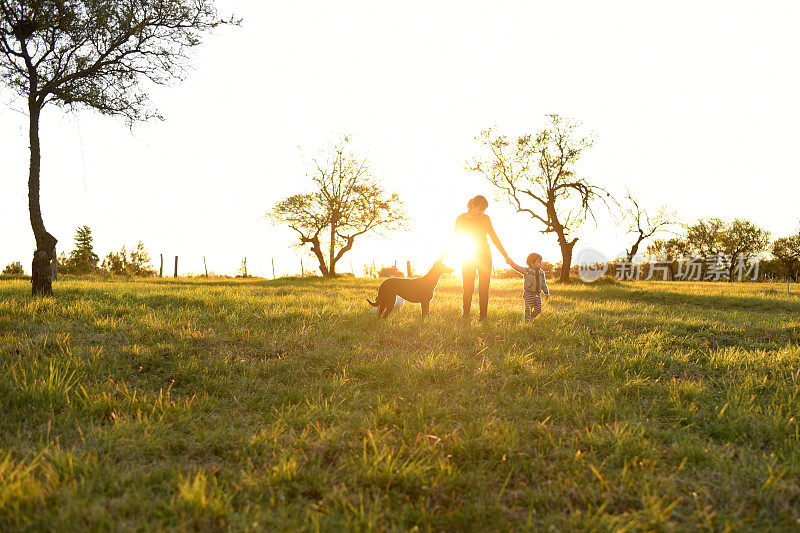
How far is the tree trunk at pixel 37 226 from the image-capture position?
11.9 metres

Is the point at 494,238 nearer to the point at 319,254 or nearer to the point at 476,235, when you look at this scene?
the point at 476,235

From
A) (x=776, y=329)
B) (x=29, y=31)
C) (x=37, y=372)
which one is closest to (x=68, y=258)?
(x=29, y=31)

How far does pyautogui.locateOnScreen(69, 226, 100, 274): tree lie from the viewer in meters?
37.6

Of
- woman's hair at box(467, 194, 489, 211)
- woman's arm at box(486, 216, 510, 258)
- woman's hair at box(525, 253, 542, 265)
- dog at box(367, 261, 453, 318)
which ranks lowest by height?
dog at box(367, 261, 453, 318)

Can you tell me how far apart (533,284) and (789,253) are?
69.7m

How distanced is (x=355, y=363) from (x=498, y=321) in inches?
158

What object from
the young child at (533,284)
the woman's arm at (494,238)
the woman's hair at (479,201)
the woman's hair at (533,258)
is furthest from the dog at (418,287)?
the woman's hair at (533,258)

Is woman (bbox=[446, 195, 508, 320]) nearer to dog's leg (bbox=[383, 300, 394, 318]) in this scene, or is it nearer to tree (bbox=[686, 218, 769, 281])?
dog's leg (bbox=[383, 300, 394, 318])

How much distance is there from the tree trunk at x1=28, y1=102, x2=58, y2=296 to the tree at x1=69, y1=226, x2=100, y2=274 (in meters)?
29.2

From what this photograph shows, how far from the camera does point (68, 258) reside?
38.0m

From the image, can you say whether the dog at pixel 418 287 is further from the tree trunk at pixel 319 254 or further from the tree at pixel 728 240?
the tree at pixel 728 240

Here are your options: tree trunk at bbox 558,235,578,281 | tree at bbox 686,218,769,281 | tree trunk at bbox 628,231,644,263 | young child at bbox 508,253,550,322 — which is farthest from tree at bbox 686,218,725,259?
young child at bbox 508,253,550,322

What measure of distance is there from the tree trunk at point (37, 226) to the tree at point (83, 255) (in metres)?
29.2

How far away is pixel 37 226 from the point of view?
12.1 m
